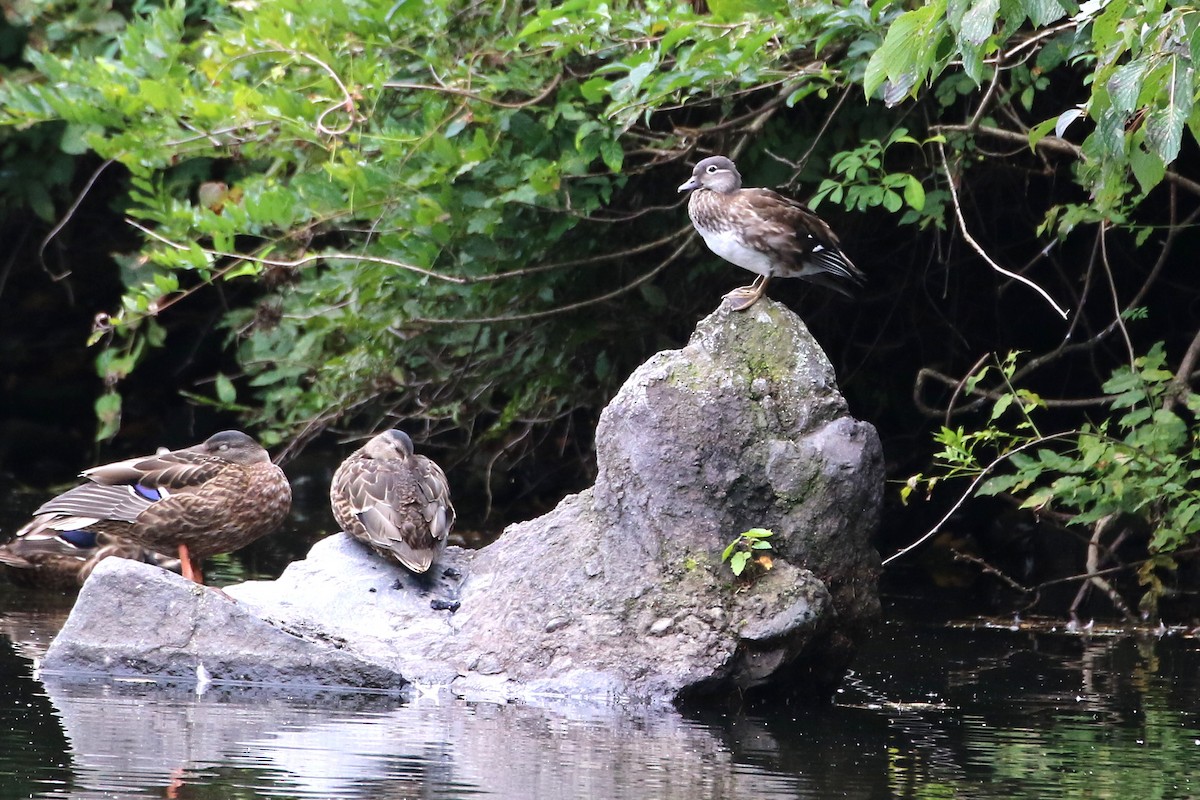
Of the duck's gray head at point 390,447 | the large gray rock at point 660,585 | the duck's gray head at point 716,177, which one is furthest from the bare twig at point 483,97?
the large gray rock at point 660,585

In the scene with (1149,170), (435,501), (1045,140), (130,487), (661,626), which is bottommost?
(661,626)

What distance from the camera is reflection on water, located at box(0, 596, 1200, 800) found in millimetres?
4199

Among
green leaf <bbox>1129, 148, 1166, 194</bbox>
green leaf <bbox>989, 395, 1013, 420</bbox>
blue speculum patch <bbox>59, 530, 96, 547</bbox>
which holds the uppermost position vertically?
green leaf <bbox>1129, 148, 1166, 194</bbox>

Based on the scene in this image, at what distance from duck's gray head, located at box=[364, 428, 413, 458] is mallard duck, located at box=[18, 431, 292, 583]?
0.39 m

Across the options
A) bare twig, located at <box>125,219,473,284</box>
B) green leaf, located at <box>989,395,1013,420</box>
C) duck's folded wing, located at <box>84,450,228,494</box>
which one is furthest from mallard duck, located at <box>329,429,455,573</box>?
green leaf, located at <box>989,395,1013,420</box>

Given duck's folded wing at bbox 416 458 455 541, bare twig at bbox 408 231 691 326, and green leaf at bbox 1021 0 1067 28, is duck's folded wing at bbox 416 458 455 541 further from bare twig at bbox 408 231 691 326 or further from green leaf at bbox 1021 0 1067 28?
green leaf at bbox 1021 0 1067 28

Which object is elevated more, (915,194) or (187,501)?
(915,194)

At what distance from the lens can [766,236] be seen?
6.30 meters

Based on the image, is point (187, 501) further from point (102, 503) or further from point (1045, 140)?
point (1045, 140)

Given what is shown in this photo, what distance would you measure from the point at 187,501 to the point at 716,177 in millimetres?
2463

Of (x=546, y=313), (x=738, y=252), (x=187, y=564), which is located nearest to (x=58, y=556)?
(x=187, y=564)

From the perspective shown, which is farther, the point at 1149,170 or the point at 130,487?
the point at 130,487

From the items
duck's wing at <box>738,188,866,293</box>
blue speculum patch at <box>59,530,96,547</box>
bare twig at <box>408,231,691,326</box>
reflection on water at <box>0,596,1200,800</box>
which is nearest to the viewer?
reflection on water at <box>0,596,1200,800</box>

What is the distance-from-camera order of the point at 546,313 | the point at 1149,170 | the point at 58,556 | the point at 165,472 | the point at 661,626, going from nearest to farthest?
the point at 1149,170, the point at 661,626, the point at 165,472, the point at 58,556, the point at 546,313
